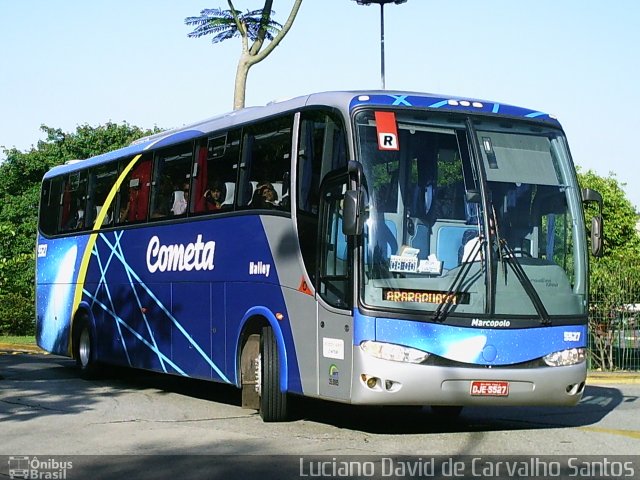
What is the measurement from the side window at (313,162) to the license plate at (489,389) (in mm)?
1986

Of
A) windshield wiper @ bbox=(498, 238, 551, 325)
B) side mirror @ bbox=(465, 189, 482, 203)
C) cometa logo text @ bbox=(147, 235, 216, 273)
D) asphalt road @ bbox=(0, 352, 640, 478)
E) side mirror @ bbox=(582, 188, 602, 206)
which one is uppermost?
side mirror @ bbox=(582, 188, 602, 206)

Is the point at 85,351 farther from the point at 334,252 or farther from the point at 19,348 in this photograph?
the point at 19,348

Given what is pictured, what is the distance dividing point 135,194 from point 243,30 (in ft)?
27.2

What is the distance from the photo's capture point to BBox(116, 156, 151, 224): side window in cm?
1669

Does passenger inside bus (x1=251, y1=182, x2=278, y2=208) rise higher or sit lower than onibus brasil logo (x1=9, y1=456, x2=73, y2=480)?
higher

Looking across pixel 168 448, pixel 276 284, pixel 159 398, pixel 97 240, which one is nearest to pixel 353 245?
pixel 276 284

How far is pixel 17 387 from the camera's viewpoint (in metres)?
16.0

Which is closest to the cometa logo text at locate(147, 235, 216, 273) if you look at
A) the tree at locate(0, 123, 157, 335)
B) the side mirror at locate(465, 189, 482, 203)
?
the side mirror at locate(465, 189, 482, 203)

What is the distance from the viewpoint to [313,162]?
12195 mm

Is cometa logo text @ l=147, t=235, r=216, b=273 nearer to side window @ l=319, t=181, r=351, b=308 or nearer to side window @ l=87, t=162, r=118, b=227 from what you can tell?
side window @ l=87, t=162, r=118, b=227

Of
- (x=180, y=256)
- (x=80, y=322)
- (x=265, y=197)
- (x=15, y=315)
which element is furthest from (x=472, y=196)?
(x=15, y=315)

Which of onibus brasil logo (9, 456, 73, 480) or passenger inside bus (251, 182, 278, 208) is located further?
passenger inside bus (251, 182, 278, 208)

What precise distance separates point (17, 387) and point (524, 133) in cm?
808

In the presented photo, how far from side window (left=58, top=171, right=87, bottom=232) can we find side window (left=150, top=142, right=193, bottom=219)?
2937 millimetres
